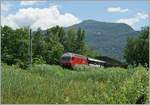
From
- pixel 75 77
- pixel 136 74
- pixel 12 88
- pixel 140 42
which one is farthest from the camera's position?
pixel 75 77

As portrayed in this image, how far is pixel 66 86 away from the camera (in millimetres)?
6250

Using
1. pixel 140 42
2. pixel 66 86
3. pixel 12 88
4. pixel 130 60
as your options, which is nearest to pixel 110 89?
pixel 66 86

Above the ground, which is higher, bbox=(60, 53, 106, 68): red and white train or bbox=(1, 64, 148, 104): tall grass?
bbox=(1, 64, 148, 104): tall grass

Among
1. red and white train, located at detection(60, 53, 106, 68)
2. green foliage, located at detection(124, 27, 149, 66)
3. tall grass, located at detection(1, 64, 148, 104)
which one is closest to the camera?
tall grass, located at detection(1, 64, 148, 104)

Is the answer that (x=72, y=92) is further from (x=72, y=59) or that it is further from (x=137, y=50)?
(x=72, y=59)

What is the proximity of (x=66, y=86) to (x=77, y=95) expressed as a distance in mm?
821

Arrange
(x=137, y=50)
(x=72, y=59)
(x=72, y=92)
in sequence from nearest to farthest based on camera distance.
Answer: (x=72, y=92), (x=137, y=50), (x=72, y=59)

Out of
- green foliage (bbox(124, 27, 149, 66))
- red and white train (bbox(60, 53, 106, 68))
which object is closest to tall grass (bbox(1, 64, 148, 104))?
green foliage (bbox(124, 27, 149, 66))

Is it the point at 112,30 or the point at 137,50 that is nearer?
the point at 137,50

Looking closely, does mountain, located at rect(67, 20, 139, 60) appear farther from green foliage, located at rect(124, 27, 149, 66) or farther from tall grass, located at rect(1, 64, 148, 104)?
tall grass, located at rect(1, 64, 148, 104)

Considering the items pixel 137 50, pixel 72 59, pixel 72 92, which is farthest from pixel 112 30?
pixel 72 59

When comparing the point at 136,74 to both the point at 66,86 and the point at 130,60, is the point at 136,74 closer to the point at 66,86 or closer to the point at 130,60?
the point at 66,86

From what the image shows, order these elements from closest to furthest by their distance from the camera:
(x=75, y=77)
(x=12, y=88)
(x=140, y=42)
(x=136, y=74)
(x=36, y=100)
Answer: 1. (x=36, y=100)
2. (x=12, y=88)
3. (x=136, y=74)
4. (x=140, y=42)
5. (x=75, y=77)

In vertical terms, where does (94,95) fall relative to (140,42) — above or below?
below
